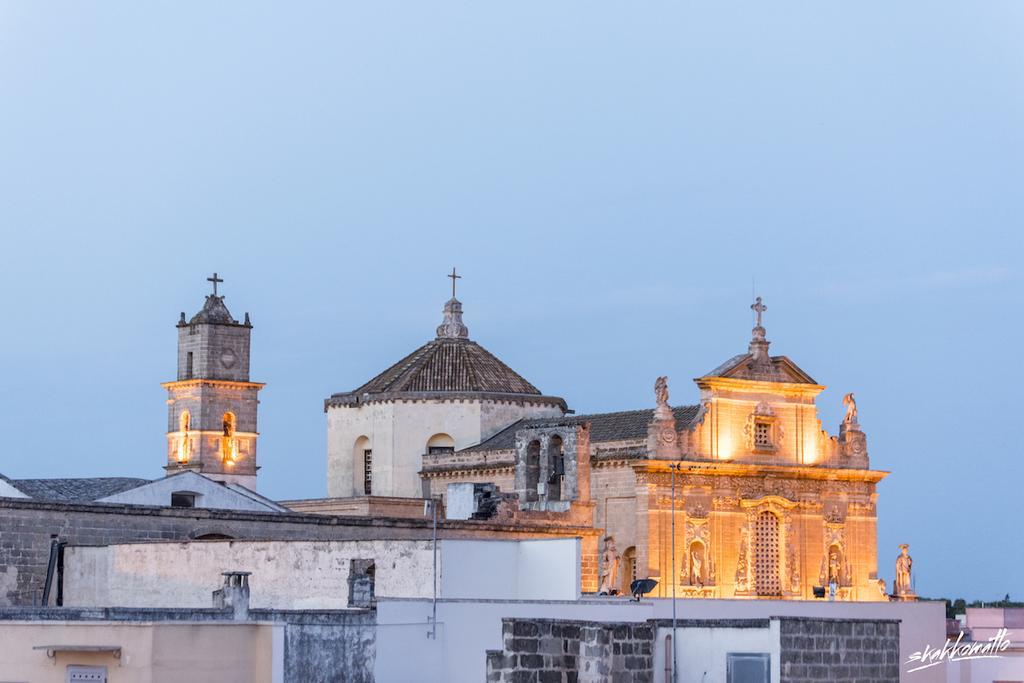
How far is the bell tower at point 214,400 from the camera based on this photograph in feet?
218

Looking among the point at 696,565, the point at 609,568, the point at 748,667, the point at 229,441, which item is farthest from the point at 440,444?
the point at 748,667

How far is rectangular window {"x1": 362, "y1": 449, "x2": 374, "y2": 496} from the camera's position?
6222 centimetres

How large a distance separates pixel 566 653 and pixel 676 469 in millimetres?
34052

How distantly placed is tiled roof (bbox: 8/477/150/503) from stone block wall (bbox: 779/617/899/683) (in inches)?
1076

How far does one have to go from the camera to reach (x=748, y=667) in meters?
21.7

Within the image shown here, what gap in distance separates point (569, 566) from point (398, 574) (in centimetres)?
306

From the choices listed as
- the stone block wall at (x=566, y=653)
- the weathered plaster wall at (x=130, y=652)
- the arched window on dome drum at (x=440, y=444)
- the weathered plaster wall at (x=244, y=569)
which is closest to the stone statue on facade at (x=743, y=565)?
the arched window on dome drum at (x=440, y=444)

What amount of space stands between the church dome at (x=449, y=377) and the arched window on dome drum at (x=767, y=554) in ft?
27.3

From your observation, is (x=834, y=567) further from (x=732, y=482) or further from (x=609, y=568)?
(x=609, y=568)

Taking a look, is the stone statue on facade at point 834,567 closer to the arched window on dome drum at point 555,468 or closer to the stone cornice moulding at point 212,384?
the arched window on dome drum at point 555,468

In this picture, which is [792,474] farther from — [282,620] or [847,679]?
[847,679]

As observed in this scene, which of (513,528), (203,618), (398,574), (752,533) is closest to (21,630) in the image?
(203,618)

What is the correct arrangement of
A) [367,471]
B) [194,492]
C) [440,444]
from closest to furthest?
[194,492] < [440,444] < [367,471]

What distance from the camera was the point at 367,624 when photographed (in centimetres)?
2958
